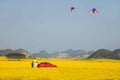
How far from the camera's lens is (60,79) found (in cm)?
2814

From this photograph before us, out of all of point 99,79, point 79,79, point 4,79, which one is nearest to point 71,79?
point 79,79

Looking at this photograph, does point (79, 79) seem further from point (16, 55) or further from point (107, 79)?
point (16, 55)

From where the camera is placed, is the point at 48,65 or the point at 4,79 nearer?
the point at 4,79

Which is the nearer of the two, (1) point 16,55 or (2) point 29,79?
(2) point 29,79

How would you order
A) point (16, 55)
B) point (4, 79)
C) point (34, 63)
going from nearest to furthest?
point (4, 79) < point (34, 63) < point (16, 55)

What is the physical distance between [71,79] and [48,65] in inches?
1125

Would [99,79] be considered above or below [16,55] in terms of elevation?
below

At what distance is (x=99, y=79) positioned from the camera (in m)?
29.7

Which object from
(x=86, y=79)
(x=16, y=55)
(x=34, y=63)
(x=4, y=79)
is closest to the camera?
(x=4, y=79)

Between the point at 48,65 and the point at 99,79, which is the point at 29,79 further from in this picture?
the point at 48,65

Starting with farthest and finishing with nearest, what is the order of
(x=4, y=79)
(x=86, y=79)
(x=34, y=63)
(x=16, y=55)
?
(x=16, y=55) → (x=34, y=63) → (x=86, y=79) → (x=4, y=79)

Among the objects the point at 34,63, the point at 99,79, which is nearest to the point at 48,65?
the point at 34,63

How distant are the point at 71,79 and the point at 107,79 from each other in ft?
11.6

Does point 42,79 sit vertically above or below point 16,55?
below
